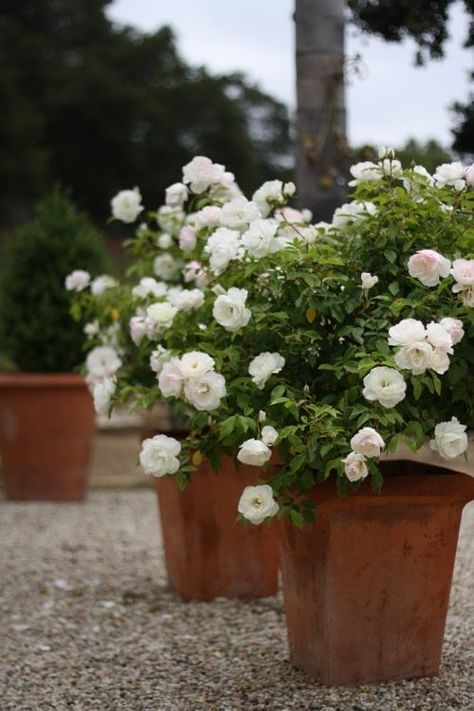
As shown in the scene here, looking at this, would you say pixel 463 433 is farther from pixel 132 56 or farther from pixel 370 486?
pixel 132 56

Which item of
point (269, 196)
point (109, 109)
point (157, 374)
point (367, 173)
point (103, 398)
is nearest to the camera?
point (367, 173)

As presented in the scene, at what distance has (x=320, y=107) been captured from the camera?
437 cm

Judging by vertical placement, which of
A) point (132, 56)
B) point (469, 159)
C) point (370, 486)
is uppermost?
point (132, 56)

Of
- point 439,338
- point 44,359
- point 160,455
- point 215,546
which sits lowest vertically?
point 215,546

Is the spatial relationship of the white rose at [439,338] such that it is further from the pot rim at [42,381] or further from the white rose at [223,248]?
the pot rim at [42,381]

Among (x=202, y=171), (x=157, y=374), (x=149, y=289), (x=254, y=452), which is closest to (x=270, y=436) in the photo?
(x=254, y=452)

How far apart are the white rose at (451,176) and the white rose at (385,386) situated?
1.93 feet

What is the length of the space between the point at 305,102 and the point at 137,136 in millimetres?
17031

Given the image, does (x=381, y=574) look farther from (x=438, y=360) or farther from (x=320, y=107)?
(x=320, y=107)

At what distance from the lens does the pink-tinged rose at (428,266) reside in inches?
94.9

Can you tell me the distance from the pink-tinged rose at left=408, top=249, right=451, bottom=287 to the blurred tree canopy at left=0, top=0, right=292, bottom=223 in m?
16.3

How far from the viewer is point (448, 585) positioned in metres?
2.69

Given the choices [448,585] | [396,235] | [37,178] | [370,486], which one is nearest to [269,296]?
[396,235]

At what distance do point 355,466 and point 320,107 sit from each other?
2.42m
